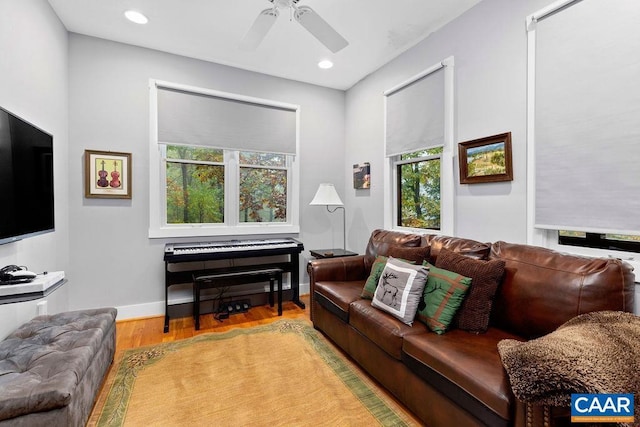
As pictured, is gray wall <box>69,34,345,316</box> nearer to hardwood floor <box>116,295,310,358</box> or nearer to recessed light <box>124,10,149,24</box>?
hardwood floor <box>116,295,310,358</box>

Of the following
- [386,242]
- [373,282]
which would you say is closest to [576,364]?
[373,282]

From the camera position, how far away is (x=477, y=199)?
2.57 metres

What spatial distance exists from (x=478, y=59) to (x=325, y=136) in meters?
2.17

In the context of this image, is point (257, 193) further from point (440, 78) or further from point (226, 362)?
point (440, 78)

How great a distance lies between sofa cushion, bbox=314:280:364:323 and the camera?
2.43 m

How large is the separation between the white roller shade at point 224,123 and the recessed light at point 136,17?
0.68 metres

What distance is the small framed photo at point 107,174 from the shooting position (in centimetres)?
308

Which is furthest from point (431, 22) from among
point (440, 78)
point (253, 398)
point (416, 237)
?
point (253, 398)

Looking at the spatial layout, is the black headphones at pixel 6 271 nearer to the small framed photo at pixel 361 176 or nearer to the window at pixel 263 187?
the window at pixel 263 187

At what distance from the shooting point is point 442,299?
1900 millimetres

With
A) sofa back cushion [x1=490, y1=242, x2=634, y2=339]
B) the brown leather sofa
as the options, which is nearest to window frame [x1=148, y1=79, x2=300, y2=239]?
the brown leather sofa

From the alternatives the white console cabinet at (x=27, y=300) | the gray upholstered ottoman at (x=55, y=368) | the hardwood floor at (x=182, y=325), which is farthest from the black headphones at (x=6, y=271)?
the hardwood floor at (x=182, y=325)

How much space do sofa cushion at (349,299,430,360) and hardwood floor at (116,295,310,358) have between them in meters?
1.24

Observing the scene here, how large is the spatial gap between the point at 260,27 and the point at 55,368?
2444 mm
